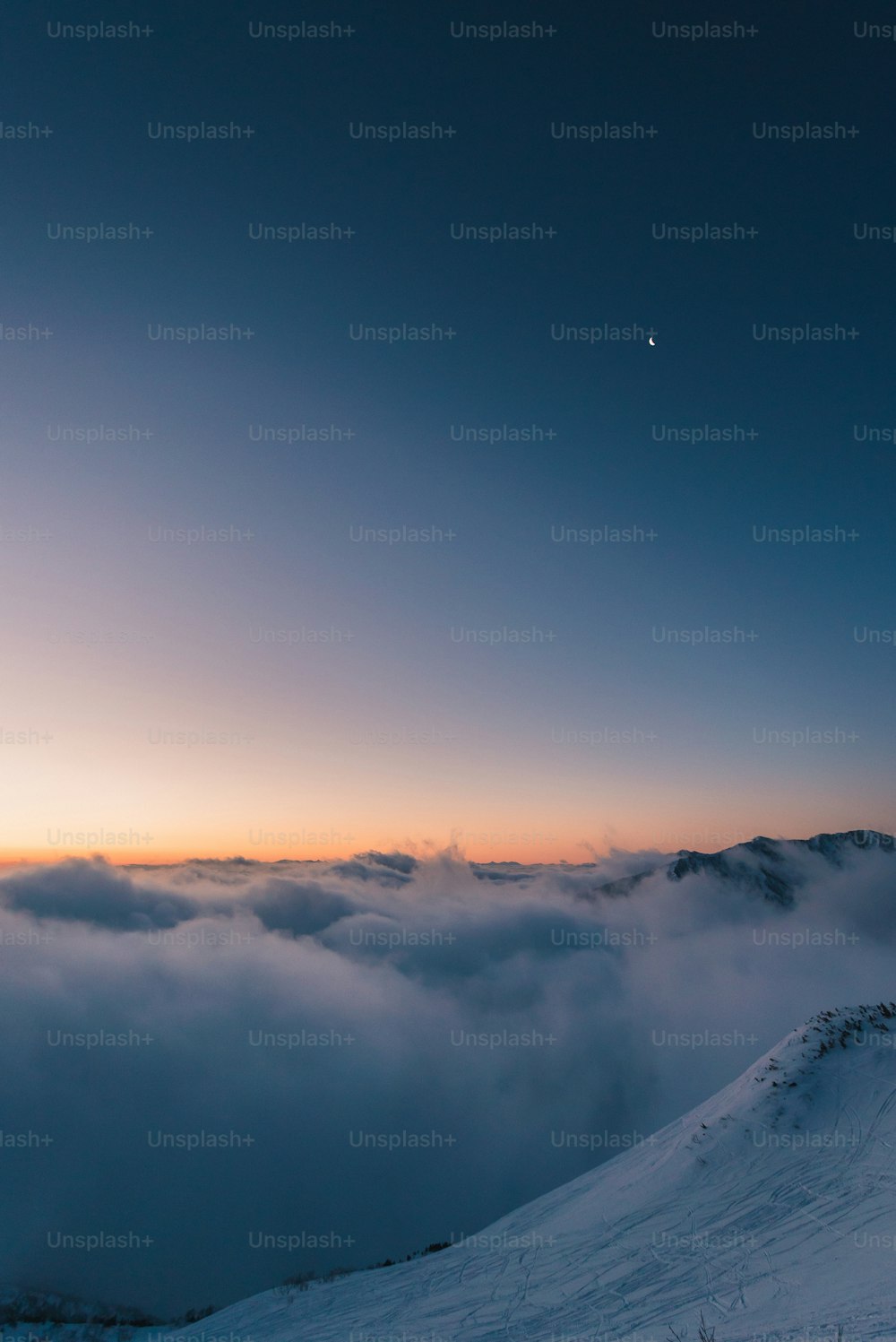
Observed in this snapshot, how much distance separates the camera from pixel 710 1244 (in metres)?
15.8

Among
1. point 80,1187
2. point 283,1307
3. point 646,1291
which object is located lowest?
point 80,1187

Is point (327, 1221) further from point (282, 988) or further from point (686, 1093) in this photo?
point (686, 1093)

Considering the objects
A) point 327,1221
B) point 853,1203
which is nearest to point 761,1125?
point 853,1203

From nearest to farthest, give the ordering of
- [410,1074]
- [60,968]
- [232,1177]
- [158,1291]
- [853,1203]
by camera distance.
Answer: [853,1203] < [158,1291] < [232,1177] < [410,1074] < [60,968]

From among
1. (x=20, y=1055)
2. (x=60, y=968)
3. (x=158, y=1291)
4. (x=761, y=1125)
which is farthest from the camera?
(x=60, y=968)

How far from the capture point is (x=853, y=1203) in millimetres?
15273

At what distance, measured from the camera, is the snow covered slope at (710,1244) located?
12227 mm

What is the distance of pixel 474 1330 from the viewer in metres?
14.9

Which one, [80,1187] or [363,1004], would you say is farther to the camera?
[363,1004]

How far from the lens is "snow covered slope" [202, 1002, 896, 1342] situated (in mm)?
12227

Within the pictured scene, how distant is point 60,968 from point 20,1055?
144 feet

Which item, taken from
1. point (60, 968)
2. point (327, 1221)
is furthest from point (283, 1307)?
point (60, 968)

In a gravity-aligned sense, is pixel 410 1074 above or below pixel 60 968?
below

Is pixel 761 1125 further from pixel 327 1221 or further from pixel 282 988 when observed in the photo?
pixel 282 988
